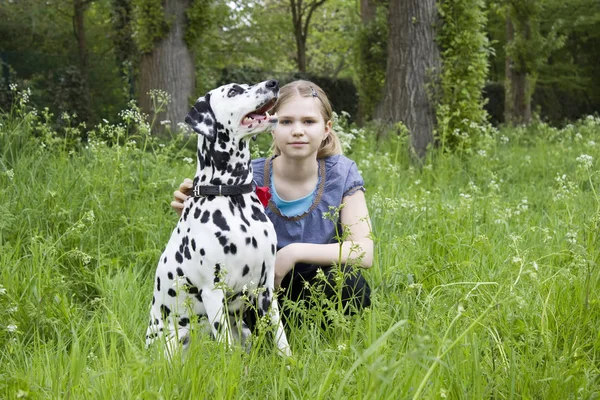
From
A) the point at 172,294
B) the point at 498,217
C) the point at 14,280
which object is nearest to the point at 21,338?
the point at 14,280

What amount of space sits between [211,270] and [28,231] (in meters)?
2.10

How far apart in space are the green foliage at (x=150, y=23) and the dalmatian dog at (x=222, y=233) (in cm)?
733

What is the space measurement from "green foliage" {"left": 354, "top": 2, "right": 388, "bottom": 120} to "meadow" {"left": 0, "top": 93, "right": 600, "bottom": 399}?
5312mm

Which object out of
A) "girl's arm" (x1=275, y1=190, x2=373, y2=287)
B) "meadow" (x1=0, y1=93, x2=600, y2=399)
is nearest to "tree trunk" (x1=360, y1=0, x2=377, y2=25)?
"meadow" (x1=0, y1=93, x2=600, y2=399)

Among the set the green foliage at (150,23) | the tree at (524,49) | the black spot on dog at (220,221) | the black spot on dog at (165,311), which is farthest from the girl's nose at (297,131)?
the tree at (524,49)

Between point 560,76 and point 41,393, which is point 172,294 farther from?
point 560,76

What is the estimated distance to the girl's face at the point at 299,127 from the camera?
3555mm

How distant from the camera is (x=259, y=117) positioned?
298cm

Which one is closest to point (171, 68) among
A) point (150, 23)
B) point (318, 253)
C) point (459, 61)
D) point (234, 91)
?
point (150, 23)

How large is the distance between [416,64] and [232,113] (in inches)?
252

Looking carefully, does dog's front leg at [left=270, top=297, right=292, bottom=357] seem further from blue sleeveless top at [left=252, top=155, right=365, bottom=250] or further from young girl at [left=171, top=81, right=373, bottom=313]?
blue sleeveless top at [left=252, top=155, right=365, bottom=250]

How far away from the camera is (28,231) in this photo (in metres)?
4.30

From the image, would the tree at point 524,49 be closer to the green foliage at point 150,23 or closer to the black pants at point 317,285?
the green foliage at point 150,23

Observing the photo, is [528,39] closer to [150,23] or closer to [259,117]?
[150,23]
